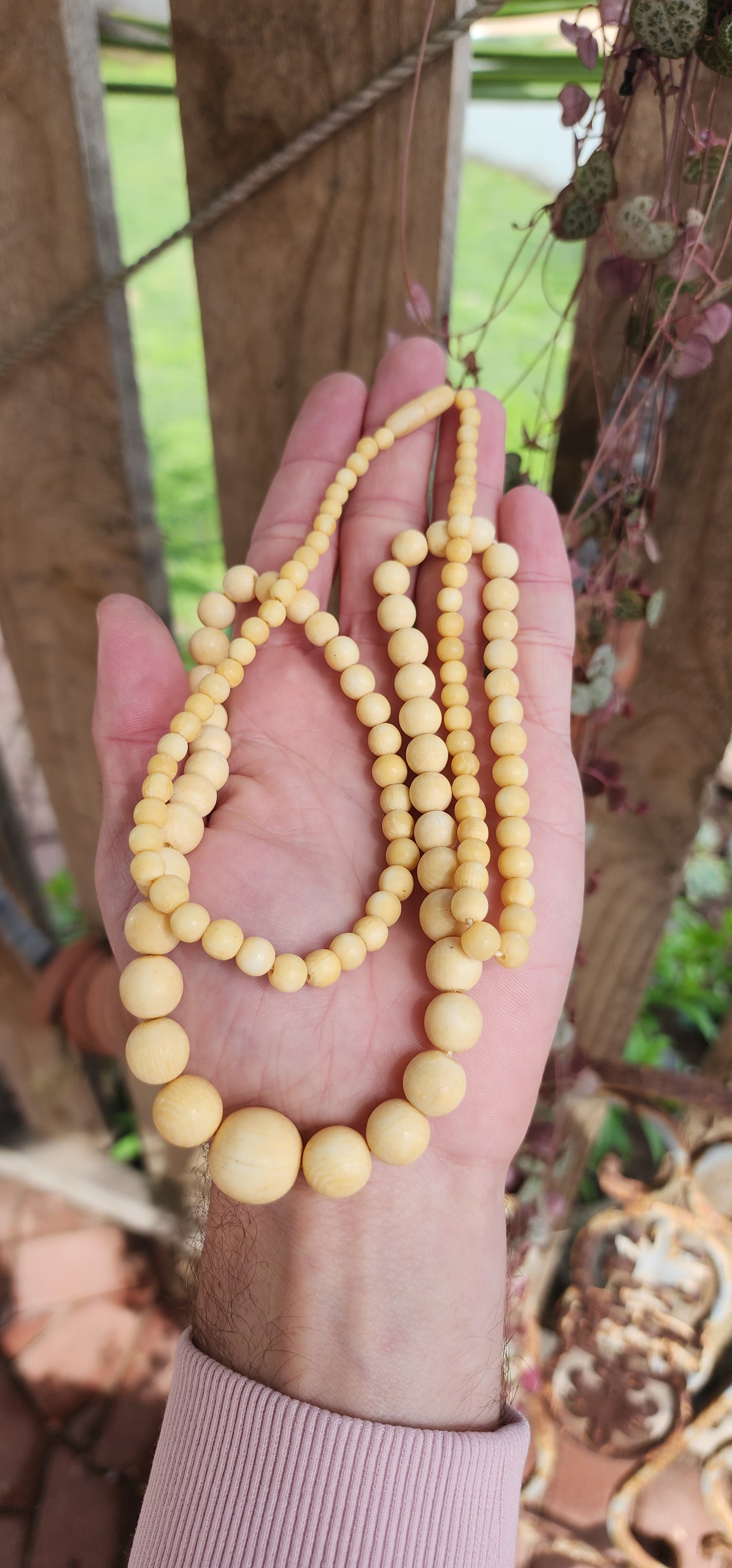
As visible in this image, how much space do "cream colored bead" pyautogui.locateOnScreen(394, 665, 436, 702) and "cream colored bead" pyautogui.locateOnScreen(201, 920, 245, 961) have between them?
0.35 metres

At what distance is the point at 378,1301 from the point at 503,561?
0.79 meters

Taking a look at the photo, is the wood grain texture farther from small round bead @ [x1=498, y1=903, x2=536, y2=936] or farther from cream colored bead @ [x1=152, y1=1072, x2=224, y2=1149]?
cream colored bead @ [x1=152, y1=1072, x2=224, y2=1149]

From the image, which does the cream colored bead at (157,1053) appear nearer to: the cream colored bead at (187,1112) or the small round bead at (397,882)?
Result: the cream colored bead at (187,1112)

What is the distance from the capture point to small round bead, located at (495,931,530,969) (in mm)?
932

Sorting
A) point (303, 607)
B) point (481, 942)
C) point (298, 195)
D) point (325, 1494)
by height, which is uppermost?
point (298, 195)

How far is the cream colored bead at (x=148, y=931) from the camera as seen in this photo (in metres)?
0.93

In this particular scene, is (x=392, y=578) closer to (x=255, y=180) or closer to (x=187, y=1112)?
(x=255, y=180)

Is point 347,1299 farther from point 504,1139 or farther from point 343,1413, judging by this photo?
point 504,1139

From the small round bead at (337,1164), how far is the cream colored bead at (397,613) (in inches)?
22.6

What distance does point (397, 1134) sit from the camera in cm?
88

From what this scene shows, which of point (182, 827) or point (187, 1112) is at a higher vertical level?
point (182, 827)

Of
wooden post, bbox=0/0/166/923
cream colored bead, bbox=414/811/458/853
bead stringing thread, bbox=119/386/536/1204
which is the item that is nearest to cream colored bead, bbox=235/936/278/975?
bead stringing thread, bbox=119/386/536/1204

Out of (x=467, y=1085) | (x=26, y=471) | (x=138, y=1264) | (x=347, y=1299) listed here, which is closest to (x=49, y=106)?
(x=26, y=471)

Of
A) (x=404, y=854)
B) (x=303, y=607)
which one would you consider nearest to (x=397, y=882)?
(x=404, y=854)
